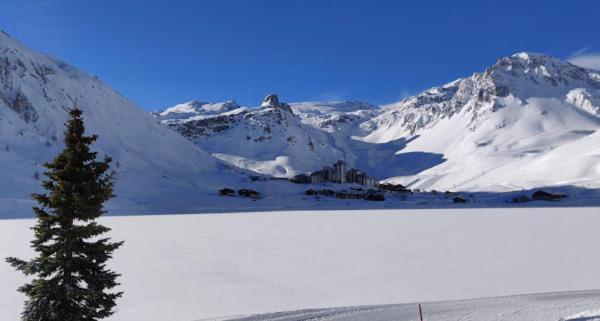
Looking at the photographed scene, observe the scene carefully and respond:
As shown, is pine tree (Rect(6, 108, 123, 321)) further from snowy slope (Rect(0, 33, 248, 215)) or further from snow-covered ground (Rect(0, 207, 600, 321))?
snowy slope (Rect(0, 33, 248, 215))

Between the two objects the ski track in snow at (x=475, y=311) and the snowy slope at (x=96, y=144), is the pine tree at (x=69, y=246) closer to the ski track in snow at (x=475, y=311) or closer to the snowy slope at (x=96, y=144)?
the ski track in snow at (x=475, y=311)

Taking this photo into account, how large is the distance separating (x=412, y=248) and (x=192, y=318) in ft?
38.8

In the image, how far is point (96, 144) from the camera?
265 feet

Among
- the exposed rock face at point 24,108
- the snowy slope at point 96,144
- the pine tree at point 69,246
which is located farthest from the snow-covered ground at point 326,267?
the exposed rock face at point 24,108

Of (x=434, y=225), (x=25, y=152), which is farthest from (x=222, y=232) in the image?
(x=25, y=152)

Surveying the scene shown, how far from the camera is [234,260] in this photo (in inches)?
748

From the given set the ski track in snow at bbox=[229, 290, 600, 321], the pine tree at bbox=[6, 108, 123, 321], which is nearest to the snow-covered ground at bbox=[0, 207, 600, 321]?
the ski track in snow at bbox=[229, 290, 600, 321]

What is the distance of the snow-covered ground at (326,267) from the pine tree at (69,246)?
8.40ft

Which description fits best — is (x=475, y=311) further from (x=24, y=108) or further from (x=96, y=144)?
(x=24, y=108)

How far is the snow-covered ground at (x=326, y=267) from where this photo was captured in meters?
13.6

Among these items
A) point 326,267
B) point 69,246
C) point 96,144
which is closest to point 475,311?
point 326,267

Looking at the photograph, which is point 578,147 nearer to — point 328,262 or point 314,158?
point 314,158

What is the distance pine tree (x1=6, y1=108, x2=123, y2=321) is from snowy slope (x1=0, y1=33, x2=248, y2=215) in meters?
35.8

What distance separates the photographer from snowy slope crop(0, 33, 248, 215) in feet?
189
